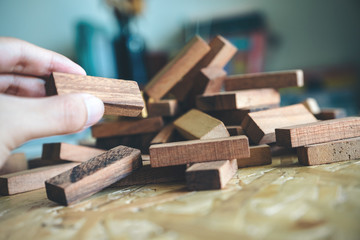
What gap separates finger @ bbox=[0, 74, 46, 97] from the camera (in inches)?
43.2

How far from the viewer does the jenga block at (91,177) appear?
88 cm

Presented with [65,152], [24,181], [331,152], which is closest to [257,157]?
[331,152]

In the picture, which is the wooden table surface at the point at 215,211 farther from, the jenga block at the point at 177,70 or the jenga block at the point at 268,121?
the jenga block at the point at 177,70

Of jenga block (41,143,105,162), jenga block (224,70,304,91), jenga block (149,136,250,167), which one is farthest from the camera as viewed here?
jenga block (224,70,304,91)

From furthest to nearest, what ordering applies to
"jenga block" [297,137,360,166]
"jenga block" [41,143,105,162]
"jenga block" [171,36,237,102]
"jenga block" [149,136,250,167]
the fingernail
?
"jenga block" [171,36,237,102]
"jenga block" [41,143,105,162]
"jenga block" [297,137,360,166]
"jenga block" [149,136,250,167]
the fingernail

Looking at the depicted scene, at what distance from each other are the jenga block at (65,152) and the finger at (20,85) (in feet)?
0.77

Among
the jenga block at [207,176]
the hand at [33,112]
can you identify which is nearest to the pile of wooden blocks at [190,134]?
the jenga block at [207,176]

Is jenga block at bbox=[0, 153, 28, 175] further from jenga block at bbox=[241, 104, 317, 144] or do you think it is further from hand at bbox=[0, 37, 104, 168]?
jenga block at bbox=[241, 104, 317, 144]

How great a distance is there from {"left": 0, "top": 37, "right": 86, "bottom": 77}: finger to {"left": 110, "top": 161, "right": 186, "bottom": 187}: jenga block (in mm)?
454

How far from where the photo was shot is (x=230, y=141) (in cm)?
95

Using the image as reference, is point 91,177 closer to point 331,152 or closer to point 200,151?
point 200,151

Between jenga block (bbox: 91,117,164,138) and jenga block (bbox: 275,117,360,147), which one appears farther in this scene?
jenga block (bbox: 91,117,164,138)

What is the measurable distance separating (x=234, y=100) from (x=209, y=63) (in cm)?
32

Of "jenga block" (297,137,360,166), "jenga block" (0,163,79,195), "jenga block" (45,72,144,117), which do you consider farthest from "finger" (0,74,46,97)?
"jenga block" (297,137,360,166)
